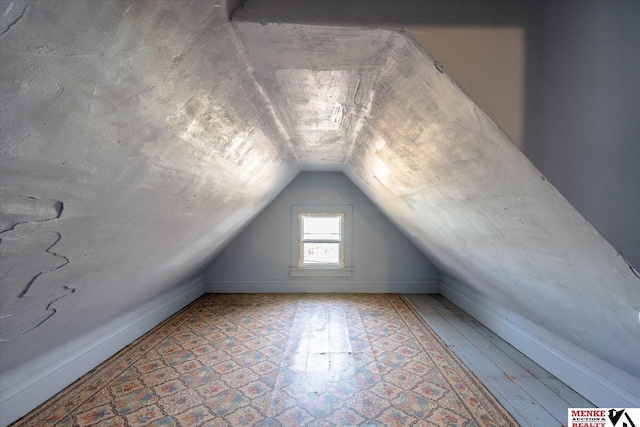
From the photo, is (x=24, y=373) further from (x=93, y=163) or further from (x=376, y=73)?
(x=376, y=73)

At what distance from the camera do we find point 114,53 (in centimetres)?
85

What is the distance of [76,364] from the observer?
94.7 inches

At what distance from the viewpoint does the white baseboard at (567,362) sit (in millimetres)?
1930

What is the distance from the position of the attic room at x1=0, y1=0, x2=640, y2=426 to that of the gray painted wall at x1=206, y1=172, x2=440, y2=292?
8.86 feet

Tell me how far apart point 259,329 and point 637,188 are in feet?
11.3

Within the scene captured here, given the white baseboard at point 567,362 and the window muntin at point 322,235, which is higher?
the window muntin at point 322,235

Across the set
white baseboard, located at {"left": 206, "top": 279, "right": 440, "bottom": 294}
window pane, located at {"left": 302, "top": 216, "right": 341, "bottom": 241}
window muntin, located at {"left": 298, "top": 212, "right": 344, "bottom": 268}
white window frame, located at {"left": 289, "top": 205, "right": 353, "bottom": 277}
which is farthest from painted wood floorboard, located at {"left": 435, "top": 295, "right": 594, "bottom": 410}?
window pane, located at {"left": 302, "top": 216, "right": 341, "bottom": 241}

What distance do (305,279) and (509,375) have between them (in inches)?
125

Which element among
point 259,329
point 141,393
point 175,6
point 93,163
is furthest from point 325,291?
point 175,6

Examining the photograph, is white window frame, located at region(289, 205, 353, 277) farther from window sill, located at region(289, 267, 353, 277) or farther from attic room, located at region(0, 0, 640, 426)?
attic room, located at region(0, 0, 640, 426)

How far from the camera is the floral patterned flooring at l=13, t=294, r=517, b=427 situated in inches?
78.2

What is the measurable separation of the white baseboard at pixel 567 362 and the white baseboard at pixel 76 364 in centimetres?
403

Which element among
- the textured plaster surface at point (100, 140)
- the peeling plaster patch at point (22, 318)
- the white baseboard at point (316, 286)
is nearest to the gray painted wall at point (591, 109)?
the textured plaster surface at point (100, 140)

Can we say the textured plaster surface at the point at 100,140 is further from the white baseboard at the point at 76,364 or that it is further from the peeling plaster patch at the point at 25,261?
the white baseboard at the point at 76,364
